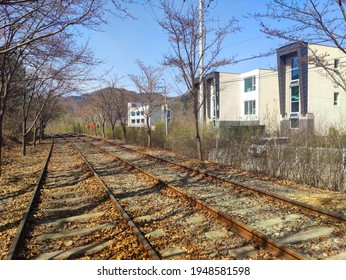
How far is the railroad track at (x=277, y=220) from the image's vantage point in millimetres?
4062

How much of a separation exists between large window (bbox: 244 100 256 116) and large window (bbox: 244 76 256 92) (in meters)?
1.93

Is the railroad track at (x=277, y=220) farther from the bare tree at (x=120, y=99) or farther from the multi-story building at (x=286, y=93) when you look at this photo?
the bare tree at (x=120, y=99)

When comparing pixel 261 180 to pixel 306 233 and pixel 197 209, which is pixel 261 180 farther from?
pixel 306 233

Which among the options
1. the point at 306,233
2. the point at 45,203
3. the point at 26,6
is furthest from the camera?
the point at 45,203

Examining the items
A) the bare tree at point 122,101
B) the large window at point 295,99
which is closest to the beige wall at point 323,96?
the large window at point 295,99

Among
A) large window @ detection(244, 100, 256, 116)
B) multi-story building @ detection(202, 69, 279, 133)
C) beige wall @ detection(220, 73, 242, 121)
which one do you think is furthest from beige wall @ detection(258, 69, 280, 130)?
beige wall @ detection(220, 73, 242, 121)

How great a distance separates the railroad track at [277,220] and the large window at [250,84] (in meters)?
37.0

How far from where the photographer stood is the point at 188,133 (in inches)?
667

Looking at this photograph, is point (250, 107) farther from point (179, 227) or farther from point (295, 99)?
point (179, 227)

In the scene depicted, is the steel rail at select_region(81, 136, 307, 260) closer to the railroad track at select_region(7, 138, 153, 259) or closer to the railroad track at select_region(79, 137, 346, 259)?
the railroad track at select_region(79, 137, 346, 259)

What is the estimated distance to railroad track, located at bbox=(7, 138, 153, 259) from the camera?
13.6 ft

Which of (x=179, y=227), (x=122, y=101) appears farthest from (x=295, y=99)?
(x=179, y=227)
